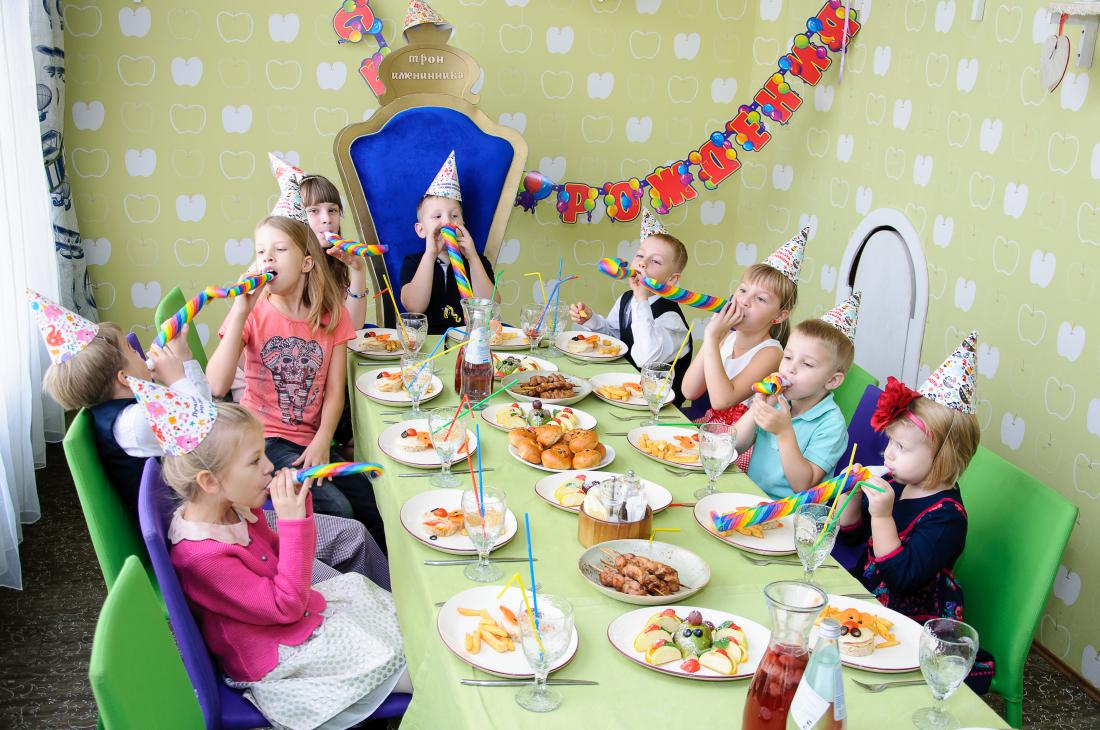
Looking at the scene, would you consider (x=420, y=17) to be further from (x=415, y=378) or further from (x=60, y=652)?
(x=60, y=652)

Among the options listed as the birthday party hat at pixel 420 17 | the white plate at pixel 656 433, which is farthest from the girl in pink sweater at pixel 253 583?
the birthday party hat at pixel 420 17

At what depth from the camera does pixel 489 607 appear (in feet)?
A: 5.57

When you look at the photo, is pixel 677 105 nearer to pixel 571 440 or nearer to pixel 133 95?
pixel 133 95

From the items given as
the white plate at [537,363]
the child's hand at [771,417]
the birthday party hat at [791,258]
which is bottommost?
the white plate at [537,363]

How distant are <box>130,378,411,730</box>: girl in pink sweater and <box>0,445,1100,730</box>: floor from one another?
92 cm

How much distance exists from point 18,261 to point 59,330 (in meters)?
1.37

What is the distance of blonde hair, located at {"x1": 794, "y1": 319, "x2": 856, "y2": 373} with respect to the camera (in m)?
2.55

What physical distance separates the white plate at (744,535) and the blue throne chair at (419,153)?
2.20 m

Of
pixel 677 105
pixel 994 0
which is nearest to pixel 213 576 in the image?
pixel 994 0

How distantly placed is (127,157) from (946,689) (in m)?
4.20

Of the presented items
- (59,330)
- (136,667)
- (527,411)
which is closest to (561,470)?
(527,411)

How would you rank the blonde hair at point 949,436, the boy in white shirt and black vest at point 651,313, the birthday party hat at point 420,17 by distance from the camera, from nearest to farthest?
the blonde hair at point 949,436, the boy in white shirt and black vest at point 651,313, the birthday party hat at point 420,17

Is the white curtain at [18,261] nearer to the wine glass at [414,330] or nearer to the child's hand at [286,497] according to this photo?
the wine glass at [414,330]

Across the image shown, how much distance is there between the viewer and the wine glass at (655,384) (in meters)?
2.59
